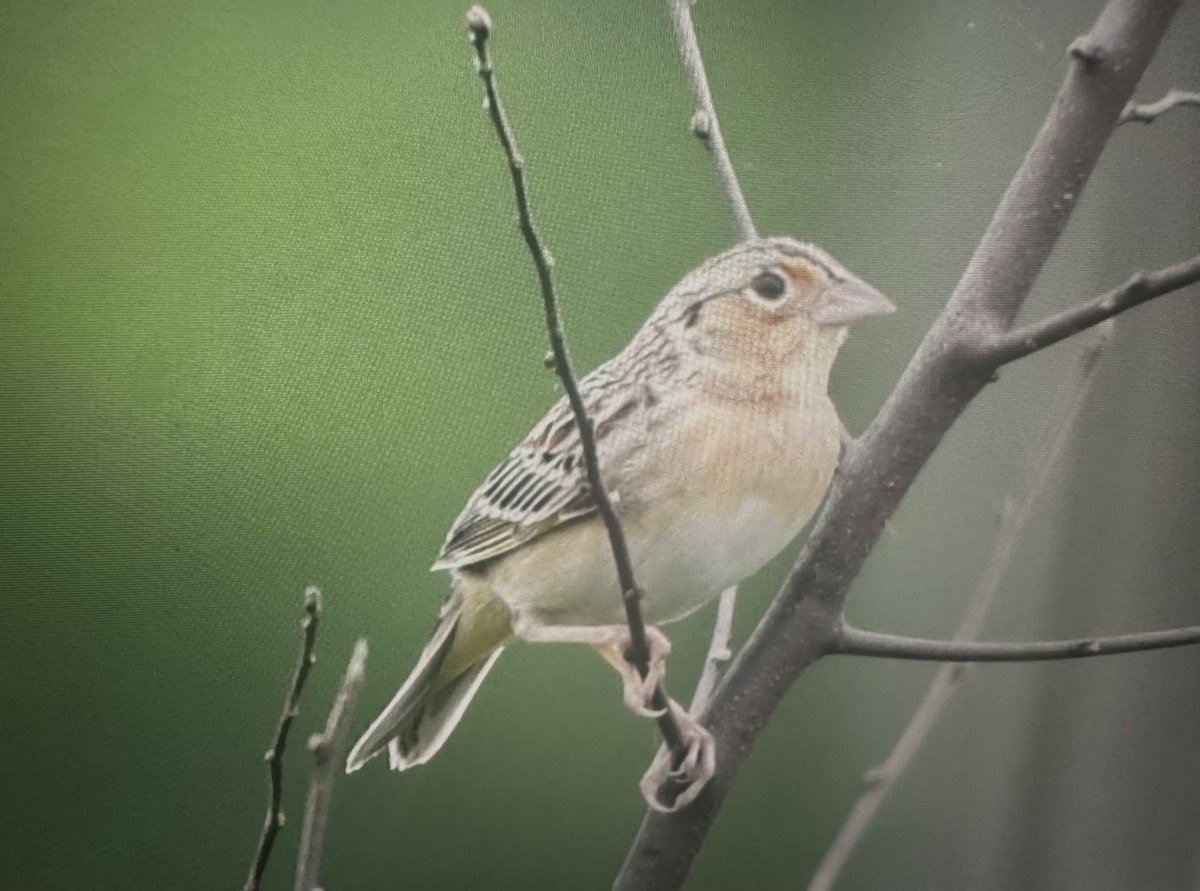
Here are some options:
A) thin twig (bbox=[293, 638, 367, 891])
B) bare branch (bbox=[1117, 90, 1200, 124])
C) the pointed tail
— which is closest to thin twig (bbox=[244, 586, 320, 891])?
thin twig (bbox=[293, 638, 367, 891])

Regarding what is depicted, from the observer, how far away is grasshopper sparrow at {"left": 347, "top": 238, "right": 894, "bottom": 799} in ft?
2.84

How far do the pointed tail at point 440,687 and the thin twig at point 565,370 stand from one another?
0.48ft

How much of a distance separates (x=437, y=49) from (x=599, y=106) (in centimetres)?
14

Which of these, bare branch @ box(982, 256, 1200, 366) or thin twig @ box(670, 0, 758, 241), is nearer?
bare branch @ box(982, 256, 1200, 366)

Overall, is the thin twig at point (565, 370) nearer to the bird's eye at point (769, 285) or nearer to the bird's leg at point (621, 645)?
the bird's leg at point (621, 645)

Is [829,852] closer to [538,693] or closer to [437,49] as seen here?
[538,693]

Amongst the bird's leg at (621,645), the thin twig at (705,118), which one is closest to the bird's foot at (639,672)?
the bird's leg at (621,645)

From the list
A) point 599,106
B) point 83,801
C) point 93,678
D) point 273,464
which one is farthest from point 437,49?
point 83,801

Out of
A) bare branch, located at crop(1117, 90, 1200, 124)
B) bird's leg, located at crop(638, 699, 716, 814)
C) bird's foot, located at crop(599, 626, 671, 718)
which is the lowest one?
bird's leg, located at crop(638, 699, 716, 814)

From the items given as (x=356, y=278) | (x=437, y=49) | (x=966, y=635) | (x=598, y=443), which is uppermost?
(x=437, y=49)

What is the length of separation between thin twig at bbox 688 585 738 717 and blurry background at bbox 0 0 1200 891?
2 cm

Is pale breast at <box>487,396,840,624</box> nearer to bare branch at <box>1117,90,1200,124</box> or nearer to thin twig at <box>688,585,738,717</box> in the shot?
thin twig at <box>688,585,738,717</box>

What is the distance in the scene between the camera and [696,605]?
92 cm

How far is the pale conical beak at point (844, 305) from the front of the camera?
894mm
